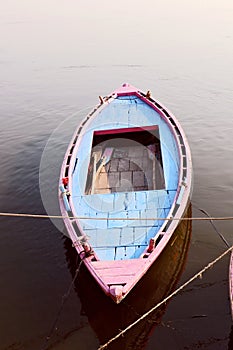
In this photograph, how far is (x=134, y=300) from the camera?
7785mm

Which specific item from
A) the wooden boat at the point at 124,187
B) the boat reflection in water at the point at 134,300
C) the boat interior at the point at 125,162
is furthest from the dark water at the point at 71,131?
the boat interior at the point at 125,162

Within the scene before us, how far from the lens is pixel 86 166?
1078 centimetres

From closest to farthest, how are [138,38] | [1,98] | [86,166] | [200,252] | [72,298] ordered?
[72,298]
[200,252]
[86,166]
[1,98]
[138,38]

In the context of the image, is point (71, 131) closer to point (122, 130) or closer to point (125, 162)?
point (122, 130)

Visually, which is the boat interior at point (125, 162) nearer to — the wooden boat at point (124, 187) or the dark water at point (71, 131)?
the wooden boat at point (124, 187)

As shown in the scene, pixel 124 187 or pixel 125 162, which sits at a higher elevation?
pixel 125 162

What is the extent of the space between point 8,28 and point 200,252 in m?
39.6

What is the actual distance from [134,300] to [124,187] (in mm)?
4052

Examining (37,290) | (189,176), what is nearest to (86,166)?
(189,176)

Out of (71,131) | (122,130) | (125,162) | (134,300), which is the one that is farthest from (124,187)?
(71,131)

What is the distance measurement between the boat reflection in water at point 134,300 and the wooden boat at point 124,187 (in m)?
0.58

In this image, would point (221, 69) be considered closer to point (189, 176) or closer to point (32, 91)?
point (32, 91)

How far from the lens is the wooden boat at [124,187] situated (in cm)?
751

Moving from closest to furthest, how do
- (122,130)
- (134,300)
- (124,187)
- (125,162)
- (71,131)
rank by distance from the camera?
(134,300), (124,187), (125,162), (122,130), (71,131)
